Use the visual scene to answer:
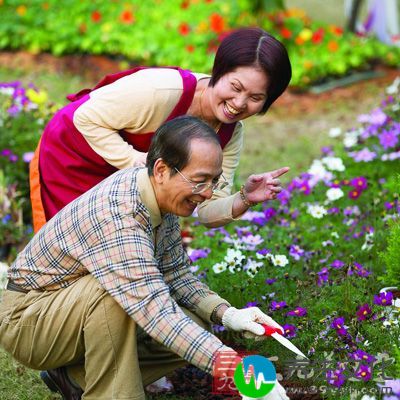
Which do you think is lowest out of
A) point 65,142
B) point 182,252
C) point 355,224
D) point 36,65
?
point 36,65

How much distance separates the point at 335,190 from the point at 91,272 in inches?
82.8

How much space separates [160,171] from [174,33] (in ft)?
17.2

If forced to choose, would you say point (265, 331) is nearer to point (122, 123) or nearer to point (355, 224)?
point (122, 123)

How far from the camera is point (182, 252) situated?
3.00m

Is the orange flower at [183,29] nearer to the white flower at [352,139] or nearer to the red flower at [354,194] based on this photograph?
the white flower at [352,139]

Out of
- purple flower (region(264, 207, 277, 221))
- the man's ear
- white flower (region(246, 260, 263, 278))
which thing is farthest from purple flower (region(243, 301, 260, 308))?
purple flower (region(264, 207, 277, 221))

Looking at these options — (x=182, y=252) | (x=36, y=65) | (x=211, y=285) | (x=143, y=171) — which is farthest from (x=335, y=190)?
(x=36, y=65)

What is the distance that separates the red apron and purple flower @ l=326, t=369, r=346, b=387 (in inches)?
40.0

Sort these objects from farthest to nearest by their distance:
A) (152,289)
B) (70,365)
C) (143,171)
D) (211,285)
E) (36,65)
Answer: (36,65) → (211,285) → (70,365) → (143,171) → (152,289)

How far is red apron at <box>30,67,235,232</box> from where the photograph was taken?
3.26 meters

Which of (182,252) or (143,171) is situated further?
(182,252)

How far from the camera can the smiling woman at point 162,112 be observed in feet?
10.0

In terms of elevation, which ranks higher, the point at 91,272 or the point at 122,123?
the point at 122,123

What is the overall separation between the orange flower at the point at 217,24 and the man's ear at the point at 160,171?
199 inches
